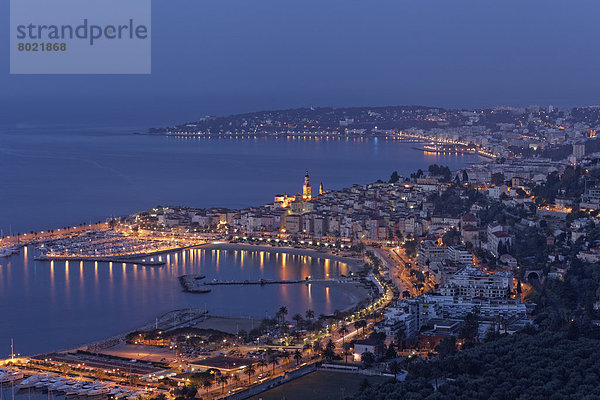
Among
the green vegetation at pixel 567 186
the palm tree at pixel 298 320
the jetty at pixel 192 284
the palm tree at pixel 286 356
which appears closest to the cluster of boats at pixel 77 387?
the palm tree at pixel 286 356

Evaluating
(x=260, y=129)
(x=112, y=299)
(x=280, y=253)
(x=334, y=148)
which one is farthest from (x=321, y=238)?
(x=260, y=129)

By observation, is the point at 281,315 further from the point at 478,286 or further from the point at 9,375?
the point at 9,375

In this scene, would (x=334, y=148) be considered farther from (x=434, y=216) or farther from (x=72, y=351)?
(x=72, y=351)

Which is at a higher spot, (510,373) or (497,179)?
(497,179)

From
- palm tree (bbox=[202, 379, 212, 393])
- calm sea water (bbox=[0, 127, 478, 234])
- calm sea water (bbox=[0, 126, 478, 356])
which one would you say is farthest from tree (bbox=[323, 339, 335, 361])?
calm sea water (bbox=[0, 127, 478, 234])

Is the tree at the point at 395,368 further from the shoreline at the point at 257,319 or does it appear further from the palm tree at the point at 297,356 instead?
the shoreline at the point at 257,319

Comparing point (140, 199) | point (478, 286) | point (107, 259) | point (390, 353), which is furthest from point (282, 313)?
point (140, 199)
